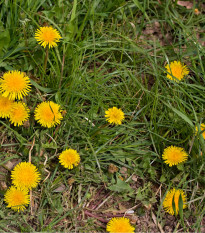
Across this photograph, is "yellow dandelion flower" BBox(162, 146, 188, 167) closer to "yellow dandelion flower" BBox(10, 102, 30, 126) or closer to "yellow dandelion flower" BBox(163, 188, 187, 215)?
"yellow dandelion flower" BBox(163, 188, 187, 215)

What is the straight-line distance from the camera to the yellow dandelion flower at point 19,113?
221 cm

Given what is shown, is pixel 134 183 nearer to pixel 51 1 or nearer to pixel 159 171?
pixel 159 171

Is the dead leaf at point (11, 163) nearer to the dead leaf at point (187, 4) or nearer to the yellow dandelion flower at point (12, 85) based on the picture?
the yellow dandelion flower at point (12, 85)

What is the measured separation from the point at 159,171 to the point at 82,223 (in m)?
0.65

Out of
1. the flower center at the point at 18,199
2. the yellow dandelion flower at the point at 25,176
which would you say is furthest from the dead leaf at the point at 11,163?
the flower center at the point at 18,199

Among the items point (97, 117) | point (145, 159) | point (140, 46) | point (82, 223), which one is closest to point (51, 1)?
point (140, 46)

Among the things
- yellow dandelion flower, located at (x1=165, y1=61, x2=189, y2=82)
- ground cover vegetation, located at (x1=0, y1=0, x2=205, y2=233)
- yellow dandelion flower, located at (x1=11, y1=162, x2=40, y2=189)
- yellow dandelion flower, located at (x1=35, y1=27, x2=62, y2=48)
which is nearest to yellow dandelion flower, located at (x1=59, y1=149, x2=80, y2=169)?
ground cover vegetation, located at (x1=0, y1=0, x2=205, y2=233)

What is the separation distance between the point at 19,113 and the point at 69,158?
1.43 feet

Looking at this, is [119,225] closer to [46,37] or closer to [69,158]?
[69,158]

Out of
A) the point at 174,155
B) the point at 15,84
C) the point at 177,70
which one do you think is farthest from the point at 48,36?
the point at 174,155

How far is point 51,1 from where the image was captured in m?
2.62

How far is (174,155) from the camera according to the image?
2316mm

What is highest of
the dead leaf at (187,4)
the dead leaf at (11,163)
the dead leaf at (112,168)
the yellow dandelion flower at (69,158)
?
the dead leaf at (187,4)

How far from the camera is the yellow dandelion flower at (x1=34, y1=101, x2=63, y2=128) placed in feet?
7.27
